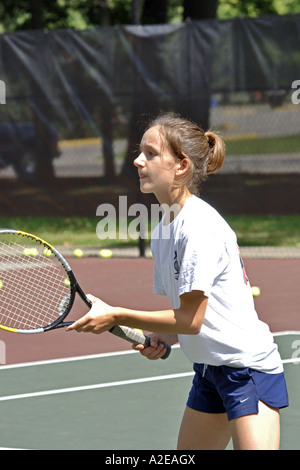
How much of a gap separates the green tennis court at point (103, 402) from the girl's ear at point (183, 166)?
189cm

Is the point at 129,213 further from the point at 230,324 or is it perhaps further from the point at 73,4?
the point at 73,4

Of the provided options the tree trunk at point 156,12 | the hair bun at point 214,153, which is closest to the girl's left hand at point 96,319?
the hair bun at point 214,153

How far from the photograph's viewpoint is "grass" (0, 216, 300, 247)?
1145 cm

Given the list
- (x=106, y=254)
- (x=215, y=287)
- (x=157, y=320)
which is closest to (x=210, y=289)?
(x=215, y=287)

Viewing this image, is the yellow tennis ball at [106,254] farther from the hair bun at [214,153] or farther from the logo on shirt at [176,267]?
the logo on shirt at [176,267]

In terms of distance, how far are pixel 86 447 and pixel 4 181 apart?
6626 millimetres

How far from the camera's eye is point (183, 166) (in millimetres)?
3174

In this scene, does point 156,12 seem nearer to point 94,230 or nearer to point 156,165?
point 94,230

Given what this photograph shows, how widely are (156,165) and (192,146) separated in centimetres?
14

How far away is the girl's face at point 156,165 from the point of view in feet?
10.3

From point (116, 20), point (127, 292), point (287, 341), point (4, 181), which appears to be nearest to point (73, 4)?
point (116, 20)

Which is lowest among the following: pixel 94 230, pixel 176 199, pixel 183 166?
pixel 94 230

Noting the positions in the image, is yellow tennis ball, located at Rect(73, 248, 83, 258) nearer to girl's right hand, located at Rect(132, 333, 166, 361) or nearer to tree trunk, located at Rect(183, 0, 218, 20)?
tree trunk, located at Rect(183, 0, 218, 20)

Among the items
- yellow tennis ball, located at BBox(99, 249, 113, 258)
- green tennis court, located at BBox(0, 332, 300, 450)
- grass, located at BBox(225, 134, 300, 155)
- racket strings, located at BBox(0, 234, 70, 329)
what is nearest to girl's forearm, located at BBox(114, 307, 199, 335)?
green tennis court, located at BBox(0, 332, 300, 450)
